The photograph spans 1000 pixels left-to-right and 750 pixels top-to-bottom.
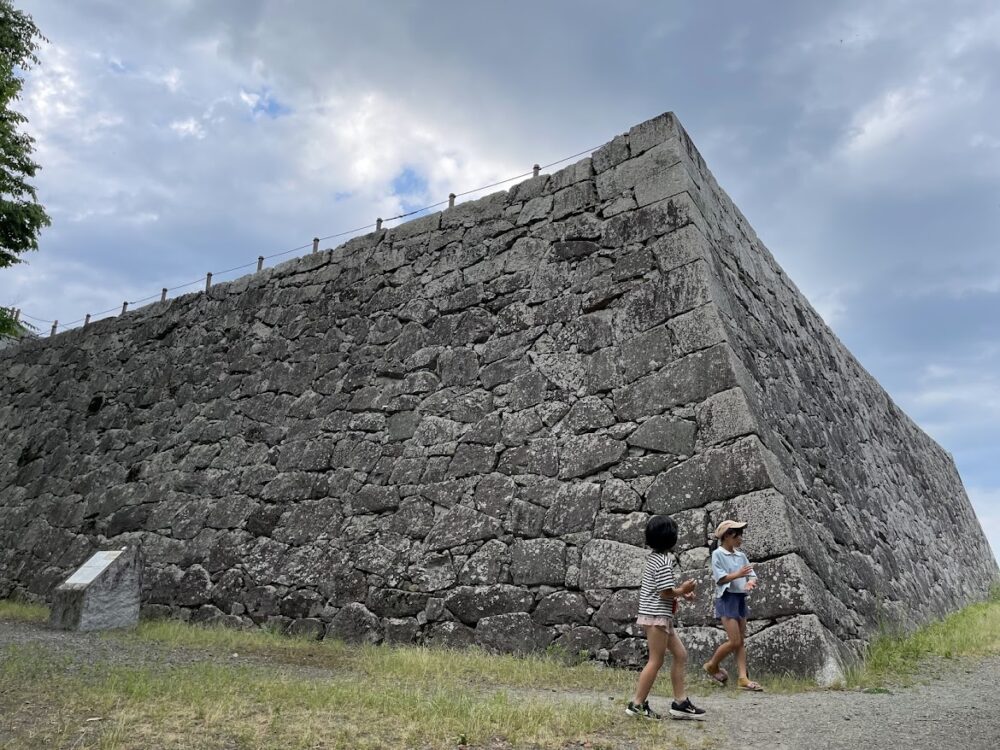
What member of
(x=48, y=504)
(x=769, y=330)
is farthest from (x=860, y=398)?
(x=48, y=504)

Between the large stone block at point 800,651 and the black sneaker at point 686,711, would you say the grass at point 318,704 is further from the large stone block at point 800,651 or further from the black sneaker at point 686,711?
the large stone block at point 800,651

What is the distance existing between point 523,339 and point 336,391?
8.01ft

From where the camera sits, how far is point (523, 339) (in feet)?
23.2

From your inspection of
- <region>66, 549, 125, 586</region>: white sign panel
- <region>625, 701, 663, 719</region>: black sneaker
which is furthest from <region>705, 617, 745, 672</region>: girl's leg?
<region>66, 549, 125, 586</region>: white sign panel

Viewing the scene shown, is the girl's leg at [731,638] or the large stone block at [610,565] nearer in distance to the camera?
the girl's leg at [731,638]

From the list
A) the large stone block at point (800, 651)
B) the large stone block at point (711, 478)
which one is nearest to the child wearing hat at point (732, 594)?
the large stone block at point (800, 651)

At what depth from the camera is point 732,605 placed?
473cm

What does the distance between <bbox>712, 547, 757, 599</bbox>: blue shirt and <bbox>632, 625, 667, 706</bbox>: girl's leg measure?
106 cm

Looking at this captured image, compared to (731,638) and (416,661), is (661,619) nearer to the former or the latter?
(731,638)

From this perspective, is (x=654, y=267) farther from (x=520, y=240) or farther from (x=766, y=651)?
(x=766, y=651)

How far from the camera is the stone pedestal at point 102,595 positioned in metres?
7.27

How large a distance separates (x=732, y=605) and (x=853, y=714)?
0.95 metres

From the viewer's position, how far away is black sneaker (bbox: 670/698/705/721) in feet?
12.6

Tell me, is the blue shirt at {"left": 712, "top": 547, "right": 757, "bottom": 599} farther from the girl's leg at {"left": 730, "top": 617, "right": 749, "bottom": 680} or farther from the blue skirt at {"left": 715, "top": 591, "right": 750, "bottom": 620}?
the girl's leg at {"left": 730, "top": 617, "right": 749, "bottom": 680}
